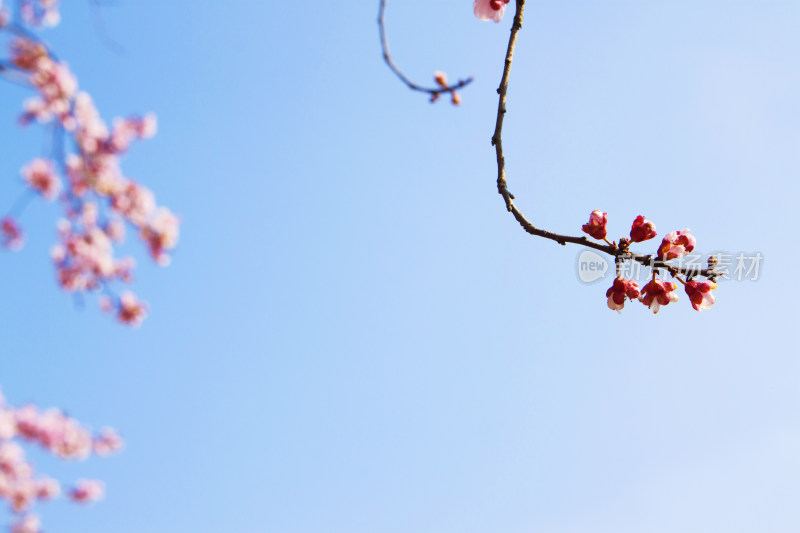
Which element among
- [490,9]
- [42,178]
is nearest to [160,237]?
[42,178]

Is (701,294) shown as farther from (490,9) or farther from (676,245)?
(490,9)

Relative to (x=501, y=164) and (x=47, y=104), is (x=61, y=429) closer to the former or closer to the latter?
(x=47, y=104)

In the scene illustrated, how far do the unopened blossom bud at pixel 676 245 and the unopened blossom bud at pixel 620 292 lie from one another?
187 mm

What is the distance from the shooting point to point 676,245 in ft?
8.96

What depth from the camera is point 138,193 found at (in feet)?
18.0

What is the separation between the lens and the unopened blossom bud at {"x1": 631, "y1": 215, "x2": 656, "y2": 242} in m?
2.68

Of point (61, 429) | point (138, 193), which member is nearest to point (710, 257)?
point (138, 193)

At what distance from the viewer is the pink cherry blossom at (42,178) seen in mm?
5395

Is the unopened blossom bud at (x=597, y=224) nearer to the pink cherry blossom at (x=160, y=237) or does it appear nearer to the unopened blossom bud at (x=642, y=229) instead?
the unopened blossom bud at (x=642, y=229)

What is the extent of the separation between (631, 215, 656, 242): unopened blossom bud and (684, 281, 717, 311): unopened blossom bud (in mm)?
296

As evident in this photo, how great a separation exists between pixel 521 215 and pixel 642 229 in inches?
35.3

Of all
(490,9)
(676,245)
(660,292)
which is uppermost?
(490,9)

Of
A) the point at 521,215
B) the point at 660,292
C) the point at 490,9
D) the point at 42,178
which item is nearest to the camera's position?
the point at 521,215

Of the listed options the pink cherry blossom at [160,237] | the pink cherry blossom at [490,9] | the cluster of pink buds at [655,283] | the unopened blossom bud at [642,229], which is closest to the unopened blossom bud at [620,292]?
the cluster of pink buds at [655,283]
